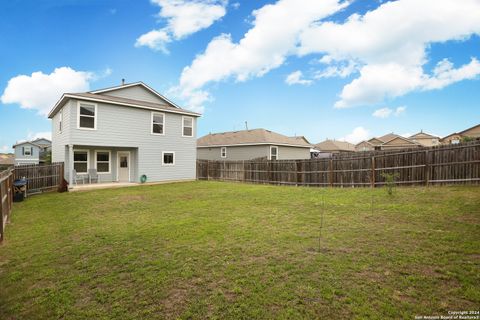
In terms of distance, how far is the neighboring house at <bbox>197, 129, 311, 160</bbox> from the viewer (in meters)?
24.3

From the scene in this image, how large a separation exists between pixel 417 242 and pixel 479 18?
32.0ft

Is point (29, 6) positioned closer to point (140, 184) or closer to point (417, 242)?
point (140, 184)

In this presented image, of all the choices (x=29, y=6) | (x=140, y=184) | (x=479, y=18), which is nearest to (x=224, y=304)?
(x=479, y=18)

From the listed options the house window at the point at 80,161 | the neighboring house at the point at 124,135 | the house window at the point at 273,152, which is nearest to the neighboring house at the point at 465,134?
the house window at the point at 273,152

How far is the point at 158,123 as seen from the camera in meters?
17.5

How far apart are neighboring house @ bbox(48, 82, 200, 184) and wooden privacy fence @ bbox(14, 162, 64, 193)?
0.48 m

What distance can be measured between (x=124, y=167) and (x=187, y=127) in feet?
18.2

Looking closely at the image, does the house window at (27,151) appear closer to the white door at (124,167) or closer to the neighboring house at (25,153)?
the neighboring house at (25,153)

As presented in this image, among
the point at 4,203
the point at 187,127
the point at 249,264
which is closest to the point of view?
the point at 249,264

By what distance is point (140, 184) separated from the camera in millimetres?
15852

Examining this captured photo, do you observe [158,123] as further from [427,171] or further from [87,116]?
[427,171]

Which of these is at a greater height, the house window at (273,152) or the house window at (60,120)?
the house window at (60,120)

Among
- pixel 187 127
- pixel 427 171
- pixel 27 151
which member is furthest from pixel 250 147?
pixel 27 151

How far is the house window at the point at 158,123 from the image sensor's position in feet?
56.7
